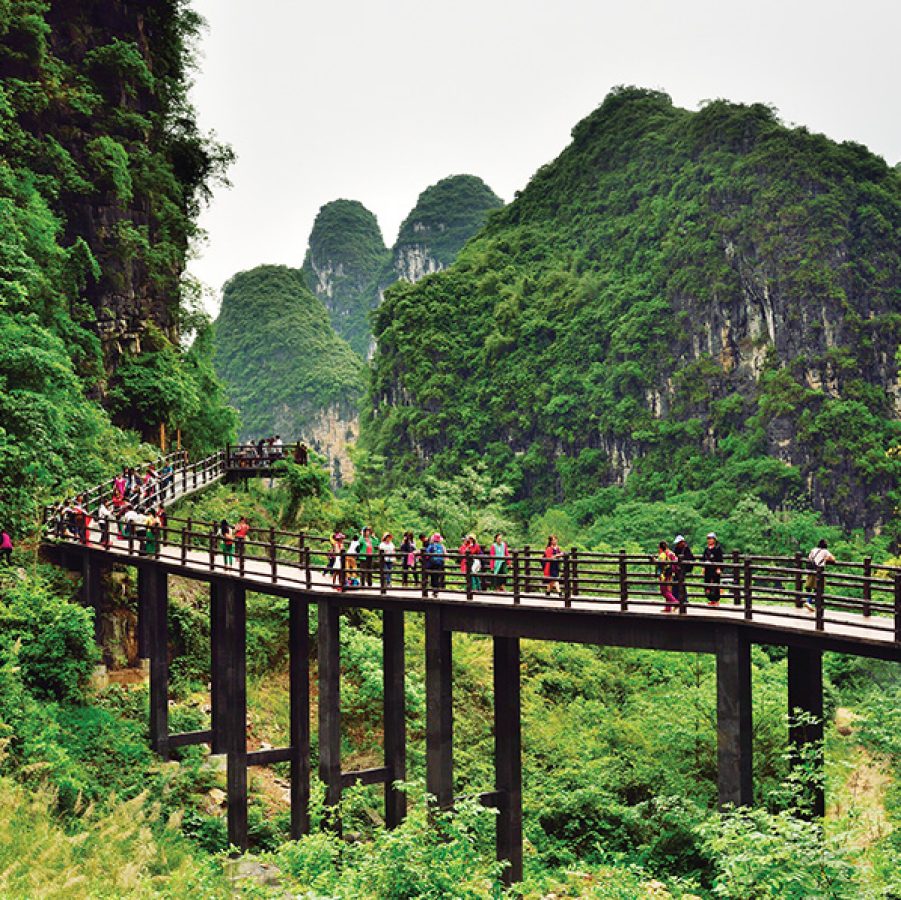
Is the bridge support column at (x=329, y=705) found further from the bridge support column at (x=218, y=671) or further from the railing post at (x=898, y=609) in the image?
the railing post at (x=898, y=609)

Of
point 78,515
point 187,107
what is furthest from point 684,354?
point 78,515

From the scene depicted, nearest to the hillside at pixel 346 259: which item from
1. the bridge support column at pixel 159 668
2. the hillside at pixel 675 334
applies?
the hillside at pixel 675 334

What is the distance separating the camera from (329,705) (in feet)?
54.4

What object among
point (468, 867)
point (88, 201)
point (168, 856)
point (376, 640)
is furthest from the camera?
point (88, 201)

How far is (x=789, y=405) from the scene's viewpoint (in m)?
66.2

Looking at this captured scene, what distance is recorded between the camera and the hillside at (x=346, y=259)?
593 feet

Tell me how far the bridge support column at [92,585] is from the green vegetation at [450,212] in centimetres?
13623

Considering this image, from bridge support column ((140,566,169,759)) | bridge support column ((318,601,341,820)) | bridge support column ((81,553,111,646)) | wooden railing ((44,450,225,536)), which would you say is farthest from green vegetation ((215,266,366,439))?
bridge support column ((318,601,341,820))

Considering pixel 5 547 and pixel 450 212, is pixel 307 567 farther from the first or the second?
pixel 450 212

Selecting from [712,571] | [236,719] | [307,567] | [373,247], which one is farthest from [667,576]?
[373,247]

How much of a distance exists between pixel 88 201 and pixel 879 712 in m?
30.0

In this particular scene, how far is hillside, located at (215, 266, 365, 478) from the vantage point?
5261 inches

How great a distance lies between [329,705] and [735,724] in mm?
6854

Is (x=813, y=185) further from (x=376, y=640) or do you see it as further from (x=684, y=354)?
(x=376, y=640)
